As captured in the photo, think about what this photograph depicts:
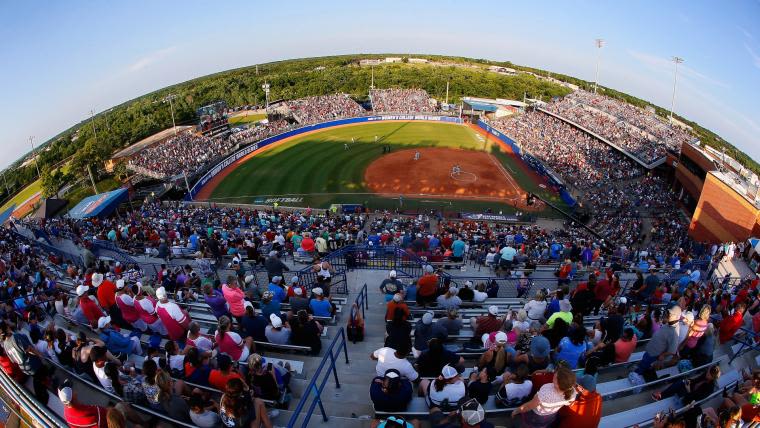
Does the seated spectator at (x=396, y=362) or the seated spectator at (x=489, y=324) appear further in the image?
the seated spectator at (x=489, y=324)

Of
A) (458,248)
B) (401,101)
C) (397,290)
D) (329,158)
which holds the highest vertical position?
(401,101)

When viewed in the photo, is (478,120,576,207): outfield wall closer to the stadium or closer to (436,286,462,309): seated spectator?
A: the stadium

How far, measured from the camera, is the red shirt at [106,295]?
803 cm

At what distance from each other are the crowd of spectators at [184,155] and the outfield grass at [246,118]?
16.1 meters

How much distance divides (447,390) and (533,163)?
39293mm

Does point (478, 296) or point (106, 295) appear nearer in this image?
point (106, 295)

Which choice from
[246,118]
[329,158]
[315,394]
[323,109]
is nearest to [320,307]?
[315,394]

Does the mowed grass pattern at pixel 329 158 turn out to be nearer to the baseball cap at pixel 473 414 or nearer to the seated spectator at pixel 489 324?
the seated spectator at pixel 489 324

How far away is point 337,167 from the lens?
40812 mm

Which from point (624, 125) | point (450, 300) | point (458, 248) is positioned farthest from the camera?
point (624, 125)

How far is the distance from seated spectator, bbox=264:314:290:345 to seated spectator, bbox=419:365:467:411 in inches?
115

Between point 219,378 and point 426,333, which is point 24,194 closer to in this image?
point 219,378

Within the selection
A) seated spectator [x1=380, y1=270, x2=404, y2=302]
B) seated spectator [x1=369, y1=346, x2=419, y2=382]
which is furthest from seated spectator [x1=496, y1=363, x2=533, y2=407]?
seated spectator [x1=380, y1=270, x2=404, y2=302]

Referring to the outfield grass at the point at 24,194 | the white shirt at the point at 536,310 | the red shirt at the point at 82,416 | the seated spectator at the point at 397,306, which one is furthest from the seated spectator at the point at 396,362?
the outfield grass at the point at 24,194
